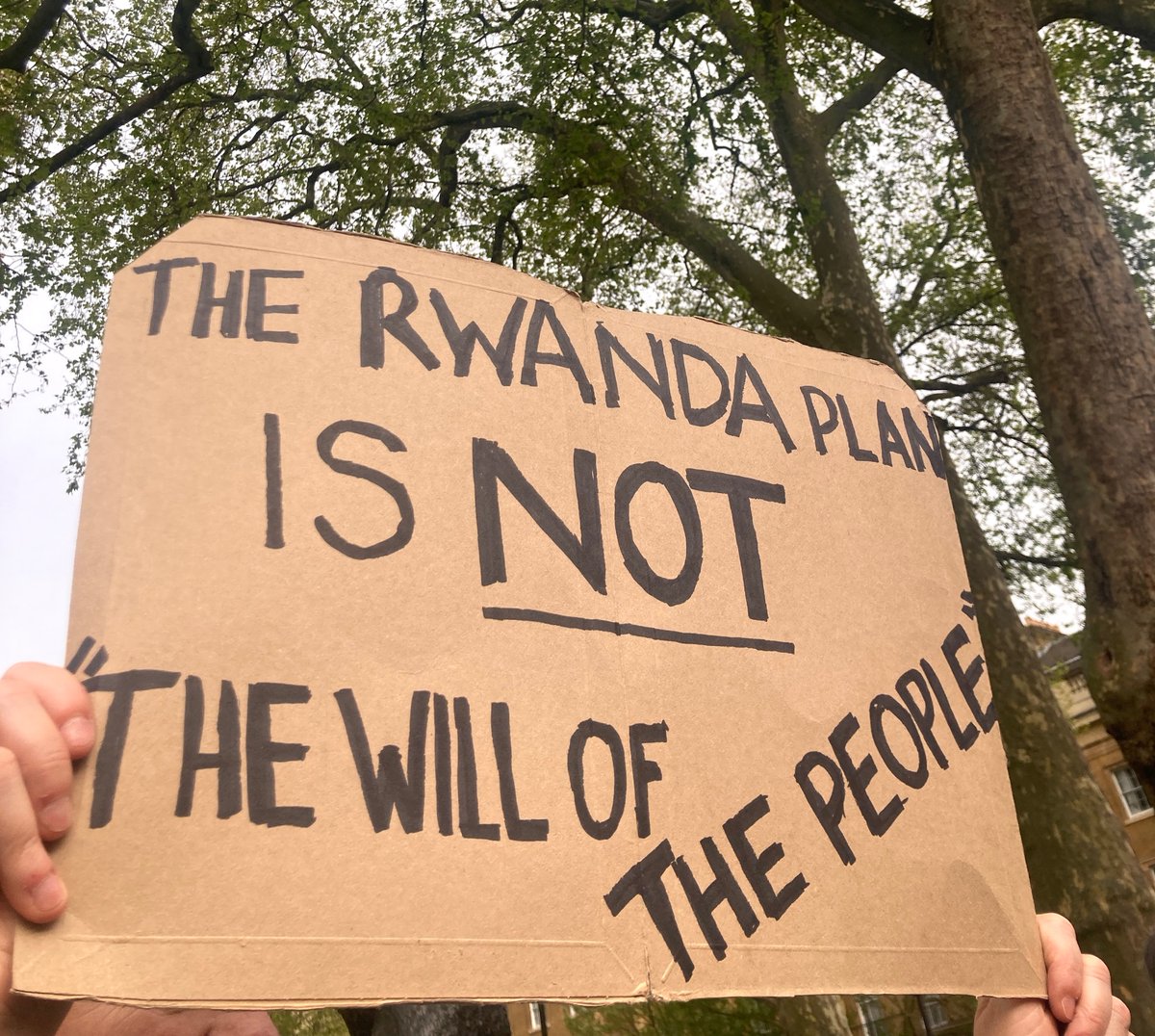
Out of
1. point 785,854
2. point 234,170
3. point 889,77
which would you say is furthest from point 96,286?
point 785,854

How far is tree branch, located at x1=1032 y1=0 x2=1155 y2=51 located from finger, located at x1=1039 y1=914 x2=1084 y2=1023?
5.45 metres

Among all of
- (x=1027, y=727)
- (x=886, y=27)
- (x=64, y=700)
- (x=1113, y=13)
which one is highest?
(x=886, y=27)

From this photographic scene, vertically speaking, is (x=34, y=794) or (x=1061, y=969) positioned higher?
(x=34, y=794)

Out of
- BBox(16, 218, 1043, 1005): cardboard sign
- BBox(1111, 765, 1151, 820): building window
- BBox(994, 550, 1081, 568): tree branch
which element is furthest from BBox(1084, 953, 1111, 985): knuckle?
BBox(1111, 765, 1151, 820): building window

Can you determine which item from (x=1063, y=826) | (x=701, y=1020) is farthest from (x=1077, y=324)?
(x=701, y=1020)

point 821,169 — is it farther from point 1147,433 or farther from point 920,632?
point 920,632

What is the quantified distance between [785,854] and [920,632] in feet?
1.57

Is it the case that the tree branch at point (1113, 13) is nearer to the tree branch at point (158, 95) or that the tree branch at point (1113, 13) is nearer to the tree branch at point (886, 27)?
the tree branch at point (886, 27)

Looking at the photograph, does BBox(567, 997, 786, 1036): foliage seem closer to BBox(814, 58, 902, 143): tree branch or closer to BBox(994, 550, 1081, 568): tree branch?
BBox(994, 550, 1081, 568): tree branch

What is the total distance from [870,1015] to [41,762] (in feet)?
85.8

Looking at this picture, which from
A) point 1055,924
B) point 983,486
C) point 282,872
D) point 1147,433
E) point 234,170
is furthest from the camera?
point 983,486

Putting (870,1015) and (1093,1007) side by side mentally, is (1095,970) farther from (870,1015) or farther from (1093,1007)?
(870,1015)

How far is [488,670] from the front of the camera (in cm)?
135

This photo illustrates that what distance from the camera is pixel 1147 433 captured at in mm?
4066
